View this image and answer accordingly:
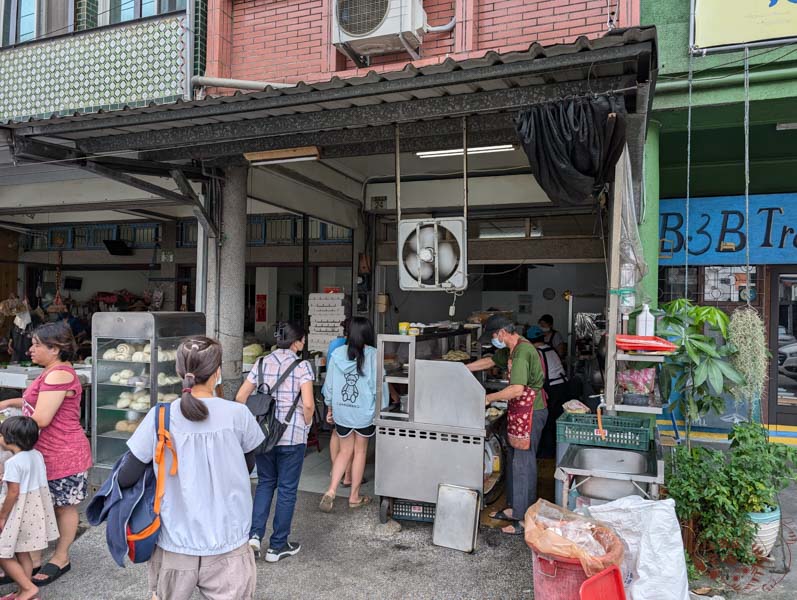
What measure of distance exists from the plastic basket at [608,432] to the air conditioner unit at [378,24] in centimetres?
467

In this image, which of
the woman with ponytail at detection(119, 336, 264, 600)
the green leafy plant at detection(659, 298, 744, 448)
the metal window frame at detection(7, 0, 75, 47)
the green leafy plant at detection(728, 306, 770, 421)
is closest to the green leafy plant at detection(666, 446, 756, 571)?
the green leafy plant at detection(659, 298, 744, 448)

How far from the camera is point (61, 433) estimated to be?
405cm

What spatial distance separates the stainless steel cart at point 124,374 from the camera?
20.4 feet

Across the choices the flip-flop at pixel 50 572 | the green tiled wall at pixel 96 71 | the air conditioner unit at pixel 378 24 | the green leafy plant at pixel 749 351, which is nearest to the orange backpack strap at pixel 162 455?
the flip-flop at pixel 50 572

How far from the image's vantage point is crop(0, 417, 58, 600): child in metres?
3.58

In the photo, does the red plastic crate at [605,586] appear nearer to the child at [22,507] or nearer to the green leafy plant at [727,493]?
the green leafy plant at [727,493]

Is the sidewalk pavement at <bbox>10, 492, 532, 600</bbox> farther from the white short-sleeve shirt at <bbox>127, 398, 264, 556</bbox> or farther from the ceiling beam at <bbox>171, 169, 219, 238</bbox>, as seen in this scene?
the ceiling beam at <bbox>171, 169, 219, 238</bbox>

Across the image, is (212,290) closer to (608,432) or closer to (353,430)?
(353,430)

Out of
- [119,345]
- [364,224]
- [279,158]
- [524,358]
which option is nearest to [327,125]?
[279,158]

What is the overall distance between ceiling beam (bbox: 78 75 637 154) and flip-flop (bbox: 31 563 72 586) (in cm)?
381

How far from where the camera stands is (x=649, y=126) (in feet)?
18.2

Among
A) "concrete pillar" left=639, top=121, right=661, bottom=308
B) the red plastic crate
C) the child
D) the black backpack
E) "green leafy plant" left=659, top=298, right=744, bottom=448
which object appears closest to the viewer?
the red plastic crate

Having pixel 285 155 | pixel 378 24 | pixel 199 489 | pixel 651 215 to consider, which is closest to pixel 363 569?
pixel 199 489

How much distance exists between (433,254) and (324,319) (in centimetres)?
481
